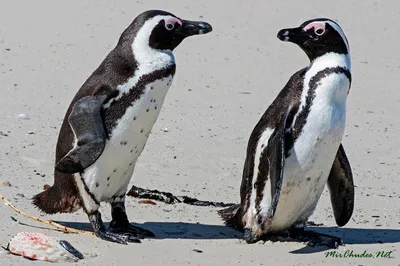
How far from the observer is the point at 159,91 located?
6.46 meters

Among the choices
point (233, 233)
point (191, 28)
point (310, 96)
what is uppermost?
point (191, 28)

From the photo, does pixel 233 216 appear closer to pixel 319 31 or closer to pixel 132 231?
pixel 132 231

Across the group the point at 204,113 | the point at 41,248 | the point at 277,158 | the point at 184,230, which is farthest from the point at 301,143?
the point at 204,113

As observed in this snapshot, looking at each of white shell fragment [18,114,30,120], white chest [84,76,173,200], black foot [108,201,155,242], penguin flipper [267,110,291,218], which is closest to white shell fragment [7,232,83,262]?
white chest [84,76,173,200]

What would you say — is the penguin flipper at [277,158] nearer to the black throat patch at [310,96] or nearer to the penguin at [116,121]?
the black throat patch at [310,96]

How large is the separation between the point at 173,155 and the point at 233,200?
0.81 meters

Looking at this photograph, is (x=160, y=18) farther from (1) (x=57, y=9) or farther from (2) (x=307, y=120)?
(1) (x=57, y=9)

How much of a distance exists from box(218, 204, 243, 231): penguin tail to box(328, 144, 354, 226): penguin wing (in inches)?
22.0

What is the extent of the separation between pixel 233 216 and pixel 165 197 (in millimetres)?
554

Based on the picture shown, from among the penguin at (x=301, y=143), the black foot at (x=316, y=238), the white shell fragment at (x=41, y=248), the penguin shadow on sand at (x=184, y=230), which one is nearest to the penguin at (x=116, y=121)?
the penguin shadow on sand at (x=184, y=230)

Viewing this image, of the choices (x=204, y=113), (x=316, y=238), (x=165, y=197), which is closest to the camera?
(x=316, y=238)

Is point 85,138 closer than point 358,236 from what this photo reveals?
Yes

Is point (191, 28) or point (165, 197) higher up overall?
point (191, 28)

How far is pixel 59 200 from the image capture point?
6.68 metres
